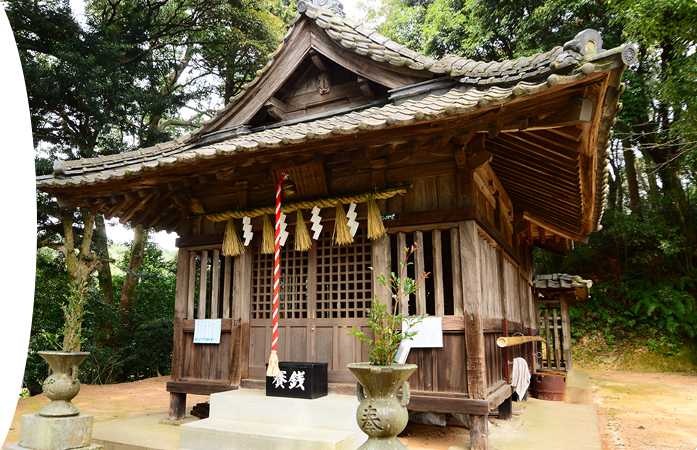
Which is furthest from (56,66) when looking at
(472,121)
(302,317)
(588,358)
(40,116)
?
(588,358)

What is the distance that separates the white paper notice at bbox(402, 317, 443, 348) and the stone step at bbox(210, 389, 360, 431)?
1.04 meters

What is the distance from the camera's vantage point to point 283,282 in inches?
271

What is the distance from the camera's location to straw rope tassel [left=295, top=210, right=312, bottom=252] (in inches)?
254

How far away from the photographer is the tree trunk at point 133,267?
16344mm

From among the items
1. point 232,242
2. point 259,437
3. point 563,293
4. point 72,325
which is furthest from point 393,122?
point 563,293

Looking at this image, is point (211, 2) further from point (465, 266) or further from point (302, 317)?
point (465, 266)

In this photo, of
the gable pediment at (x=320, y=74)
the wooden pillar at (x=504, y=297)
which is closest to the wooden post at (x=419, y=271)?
the wooden pillar at (x=504, y=297)

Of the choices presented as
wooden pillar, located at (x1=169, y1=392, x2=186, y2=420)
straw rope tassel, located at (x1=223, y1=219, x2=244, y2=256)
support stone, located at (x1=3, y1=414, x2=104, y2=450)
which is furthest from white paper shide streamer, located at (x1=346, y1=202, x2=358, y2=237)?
support stone, located at (x1=3, y1=414, x2=104, y2=450)

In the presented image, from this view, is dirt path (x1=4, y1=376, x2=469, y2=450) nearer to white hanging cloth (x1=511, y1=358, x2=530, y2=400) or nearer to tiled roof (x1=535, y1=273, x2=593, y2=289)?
white hanging cloth (x1=511, y1=358, x2=530, y2=400)

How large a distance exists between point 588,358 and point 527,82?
56.8ft

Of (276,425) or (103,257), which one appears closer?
(276,425)

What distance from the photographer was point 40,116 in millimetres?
13742

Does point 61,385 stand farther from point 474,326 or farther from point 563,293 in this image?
point 563,293

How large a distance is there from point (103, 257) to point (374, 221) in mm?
12138
